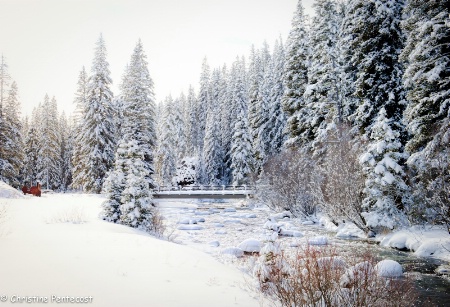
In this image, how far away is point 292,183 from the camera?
2511 centimetres

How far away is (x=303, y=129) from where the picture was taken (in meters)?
28.5

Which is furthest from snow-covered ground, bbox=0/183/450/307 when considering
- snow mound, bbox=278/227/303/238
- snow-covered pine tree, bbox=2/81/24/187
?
snow-covered pine tree, bbox=2/81/24/187

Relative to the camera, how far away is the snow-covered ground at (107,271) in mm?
5398

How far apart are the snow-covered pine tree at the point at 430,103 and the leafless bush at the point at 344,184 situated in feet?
11.1

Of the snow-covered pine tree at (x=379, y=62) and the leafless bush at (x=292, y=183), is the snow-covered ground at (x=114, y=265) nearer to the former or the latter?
the snow-covered pine tree at (x=379, y=62)

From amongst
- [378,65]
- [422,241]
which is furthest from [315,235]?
[378,65]

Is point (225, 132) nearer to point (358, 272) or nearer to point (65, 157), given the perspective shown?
point (65, 157)

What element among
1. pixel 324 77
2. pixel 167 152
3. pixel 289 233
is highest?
pixel 324 77

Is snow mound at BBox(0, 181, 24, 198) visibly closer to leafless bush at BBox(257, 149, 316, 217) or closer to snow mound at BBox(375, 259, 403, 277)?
leafless bush at BBox(257, 149, 316, 217)

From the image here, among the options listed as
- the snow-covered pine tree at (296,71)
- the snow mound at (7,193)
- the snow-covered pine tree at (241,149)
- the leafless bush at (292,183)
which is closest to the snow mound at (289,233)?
the leafless bush at (292,183)

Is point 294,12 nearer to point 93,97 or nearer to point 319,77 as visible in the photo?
point 319,77

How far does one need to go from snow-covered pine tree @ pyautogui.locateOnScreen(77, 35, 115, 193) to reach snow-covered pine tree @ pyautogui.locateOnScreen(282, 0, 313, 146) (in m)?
18.5

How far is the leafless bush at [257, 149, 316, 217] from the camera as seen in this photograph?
24.1 meters

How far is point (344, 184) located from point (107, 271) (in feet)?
47.9
